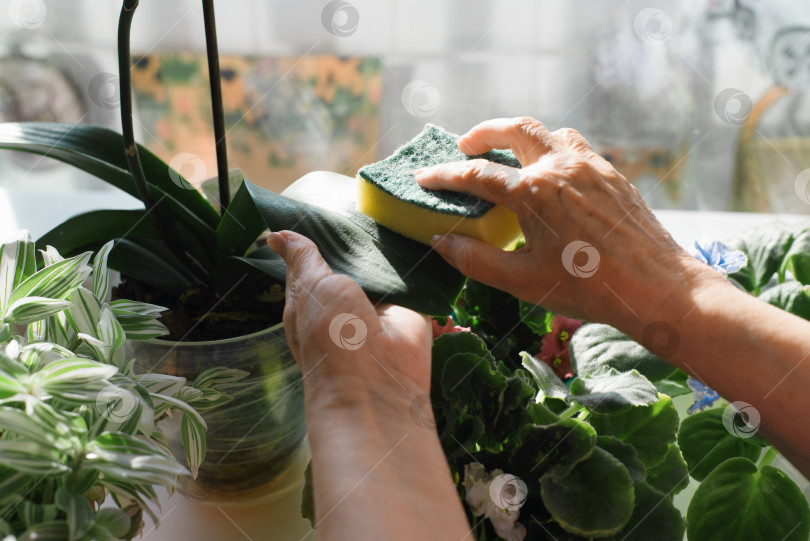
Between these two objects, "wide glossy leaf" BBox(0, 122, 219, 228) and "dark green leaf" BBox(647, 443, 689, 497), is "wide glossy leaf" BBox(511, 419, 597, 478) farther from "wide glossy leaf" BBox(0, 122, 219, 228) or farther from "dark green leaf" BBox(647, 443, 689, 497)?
"wide glossy leaf" BBox(0, 122, 219, 228)

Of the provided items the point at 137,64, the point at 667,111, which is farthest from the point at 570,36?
the point at 137,64

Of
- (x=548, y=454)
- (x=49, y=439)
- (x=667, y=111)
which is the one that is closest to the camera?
(x=49, y=439)

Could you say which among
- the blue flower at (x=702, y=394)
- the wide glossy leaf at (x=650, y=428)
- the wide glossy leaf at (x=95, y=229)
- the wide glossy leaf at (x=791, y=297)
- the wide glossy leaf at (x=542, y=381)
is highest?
the wide glossy leaf at (x=95, y=229)

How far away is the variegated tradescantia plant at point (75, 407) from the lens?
0.40 meters

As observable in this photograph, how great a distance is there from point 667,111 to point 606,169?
4.27 feet

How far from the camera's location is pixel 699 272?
592mm

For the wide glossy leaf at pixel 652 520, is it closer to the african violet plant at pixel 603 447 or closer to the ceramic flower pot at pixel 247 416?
the african violet plant at pixel 603 447

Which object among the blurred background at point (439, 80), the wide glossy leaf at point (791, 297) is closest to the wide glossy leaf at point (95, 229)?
the wide glossy leaf at point (791, 297)

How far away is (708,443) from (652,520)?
0.16m

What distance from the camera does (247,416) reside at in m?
0.64

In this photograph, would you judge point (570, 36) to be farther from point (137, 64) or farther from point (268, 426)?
point (268, 426)

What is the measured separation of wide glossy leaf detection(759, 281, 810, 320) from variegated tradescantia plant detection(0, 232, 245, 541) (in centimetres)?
59

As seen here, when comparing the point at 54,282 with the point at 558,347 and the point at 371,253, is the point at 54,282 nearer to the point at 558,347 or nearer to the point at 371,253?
the point at 371,253

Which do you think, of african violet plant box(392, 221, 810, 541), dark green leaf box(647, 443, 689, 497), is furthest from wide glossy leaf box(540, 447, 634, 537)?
dark green leaf box(647, 443, 689, 497)
